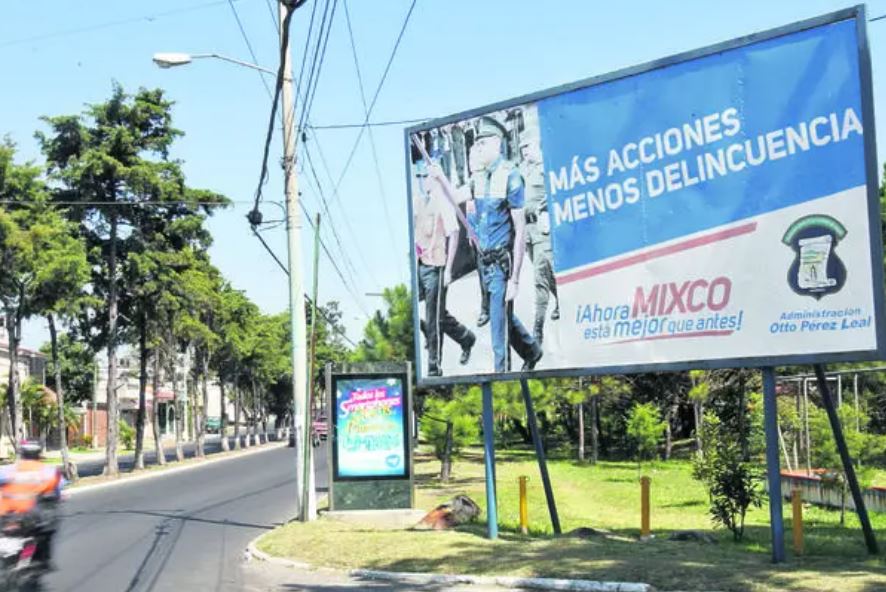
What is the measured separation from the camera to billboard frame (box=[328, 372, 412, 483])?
1800 cm

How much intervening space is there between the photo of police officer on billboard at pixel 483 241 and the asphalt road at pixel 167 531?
4580 millimetres

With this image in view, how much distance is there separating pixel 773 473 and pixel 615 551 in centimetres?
223

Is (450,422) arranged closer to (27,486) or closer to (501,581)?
(501,581)

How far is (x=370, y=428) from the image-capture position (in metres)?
18.1

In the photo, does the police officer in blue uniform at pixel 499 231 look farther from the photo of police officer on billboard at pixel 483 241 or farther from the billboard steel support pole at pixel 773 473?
the billboard steel support pole at pixel 773 473

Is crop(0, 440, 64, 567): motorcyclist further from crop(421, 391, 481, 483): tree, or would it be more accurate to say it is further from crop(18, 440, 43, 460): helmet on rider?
Answer: crop(421, 391, 481, 483): tree

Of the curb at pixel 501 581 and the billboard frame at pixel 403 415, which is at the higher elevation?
the billboard frame at pixel 403 415

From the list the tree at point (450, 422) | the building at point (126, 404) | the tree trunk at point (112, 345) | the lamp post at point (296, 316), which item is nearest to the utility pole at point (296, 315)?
the lamp post at point (296, 316)

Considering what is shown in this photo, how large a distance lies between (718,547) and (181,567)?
23.9 feet

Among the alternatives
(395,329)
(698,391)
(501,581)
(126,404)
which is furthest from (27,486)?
(126,404)

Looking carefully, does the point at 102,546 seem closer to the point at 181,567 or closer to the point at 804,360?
the point at 181,567

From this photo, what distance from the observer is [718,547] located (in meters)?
13.0

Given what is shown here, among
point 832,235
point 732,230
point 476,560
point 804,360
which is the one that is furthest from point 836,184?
point 476,560

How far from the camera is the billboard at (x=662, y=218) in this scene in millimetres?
11039
